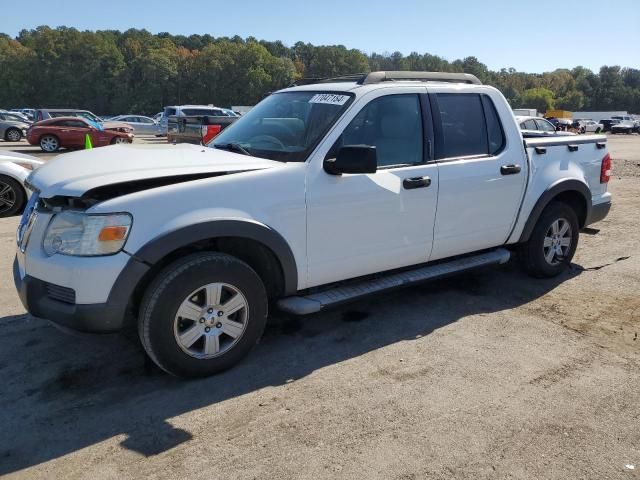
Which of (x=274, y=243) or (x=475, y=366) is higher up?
(x=274, y=243)

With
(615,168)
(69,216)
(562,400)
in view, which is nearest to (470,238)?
(562,400)

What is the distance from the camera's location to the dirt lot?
108 inches

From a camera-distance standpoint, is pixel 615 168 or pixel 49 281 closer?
pixel 49 281

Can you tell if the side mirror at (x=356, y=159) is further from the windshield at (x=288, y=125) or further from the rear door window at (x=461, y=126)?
the rear door window at (x=461, y=126)

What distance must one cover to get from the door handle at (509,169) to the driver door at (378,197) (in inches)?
31.5

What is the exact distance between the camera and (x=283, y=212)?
3621mm

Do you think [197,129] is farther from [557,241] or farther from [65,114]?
[65,114]

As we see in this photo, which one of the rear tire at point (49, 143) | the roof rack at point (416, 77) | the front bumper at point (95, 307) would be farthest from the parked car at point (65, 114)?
the front bumper at point (95, 307)

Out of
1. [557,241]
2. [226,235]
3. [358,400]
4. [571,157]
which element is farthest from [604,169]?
[226,235]

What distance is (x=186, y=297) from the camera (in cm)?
331

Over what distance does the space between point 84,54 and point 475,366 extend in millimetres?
111949

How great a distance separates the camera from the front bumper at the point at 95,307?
3.11 m

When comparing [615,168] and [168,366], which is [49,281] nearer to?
[168,366]

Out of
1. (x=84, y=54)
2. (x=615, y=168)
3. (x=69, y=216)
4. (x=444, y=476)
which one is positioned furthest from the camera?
(x=84, y=54)
